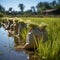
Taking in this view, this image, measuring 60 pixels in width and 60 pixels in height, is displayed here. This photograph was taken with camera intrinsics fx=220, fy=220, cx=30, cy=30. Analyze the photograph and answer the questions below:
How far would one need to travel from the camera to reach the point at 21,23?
9.91m

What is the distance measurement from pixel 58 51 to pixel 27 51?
1655 millimetres

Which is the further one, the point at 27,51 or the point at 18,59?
the point at 27,51

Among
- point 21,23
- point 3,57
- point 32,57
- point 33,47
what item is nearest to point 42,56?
point 32,57

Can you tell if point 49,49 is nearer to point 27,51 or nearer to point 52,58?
point 52,58

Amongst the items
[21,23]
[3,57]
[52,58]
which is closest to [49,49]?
[52,58]

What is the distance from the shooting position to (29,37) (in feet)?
23.4

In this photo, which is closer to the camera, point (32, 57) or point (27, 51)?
point (32, 57)

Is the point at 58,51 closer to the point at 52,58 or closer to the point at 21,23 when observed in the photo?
the point at 52,58

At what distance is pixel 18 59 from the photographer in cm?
581

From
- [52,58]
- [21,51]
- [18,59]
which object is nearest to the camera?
[52,58]

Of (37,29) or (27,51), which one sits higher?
(37,29)

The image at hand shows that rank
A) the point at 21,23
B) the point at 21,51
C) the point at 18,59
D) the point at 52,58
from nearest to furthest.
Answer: the point at 52,58
the point at 18,59
the point at 21,51
the point at 21,23

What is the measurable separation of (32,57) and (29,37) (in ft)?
3.66

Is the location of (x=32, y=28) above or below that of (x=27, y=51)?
above
